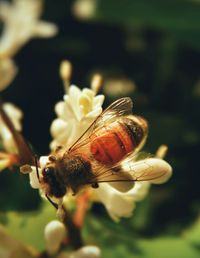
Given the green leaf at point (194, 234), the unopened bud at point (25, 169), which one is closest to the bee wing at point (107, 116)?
the unopened bud at point (25, 169)

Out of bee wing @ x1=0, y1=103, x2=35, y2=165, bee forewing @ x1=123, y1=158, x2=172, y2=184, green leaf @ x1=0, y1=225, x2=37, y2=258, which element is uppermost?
bee wing @ x1=0, y1=103, x2=35, y2=165

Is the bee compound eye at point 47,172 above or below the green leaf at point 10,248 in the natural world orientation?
above

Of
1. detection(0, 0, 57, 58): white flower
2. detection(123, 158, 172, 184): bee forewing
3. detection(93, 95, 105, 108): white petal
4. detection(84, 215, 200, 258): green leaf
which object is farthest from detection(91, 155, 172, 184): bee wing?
detection(0, 0, 57, 58): white flower

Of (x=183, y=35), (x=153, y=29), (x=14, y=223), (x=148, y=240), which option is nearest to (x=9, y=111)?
(x=14, y=223)

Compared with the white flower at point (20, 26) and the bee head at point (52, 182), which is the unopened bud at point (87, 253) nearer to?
the bee head at point (52, 182)

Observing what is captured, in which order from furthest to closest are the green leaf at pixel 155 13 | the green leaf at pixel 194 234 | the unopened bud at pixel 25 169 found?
the green leaf at pixel 155 13 → the green leaf at pixel 194 234 → the unopened bud at pixel 25 169

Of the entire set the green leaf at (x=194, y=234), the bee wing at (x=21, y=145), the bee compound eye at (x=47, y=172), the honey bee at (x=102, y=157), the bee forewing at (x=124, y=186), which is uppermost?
the bee wing at (x=21, y=145)

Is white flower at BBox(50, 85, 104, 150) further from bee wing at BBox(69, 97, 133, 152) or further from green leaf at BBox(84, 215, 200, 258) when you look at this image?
green leaf at BBox(84, 215, 200, 258)
